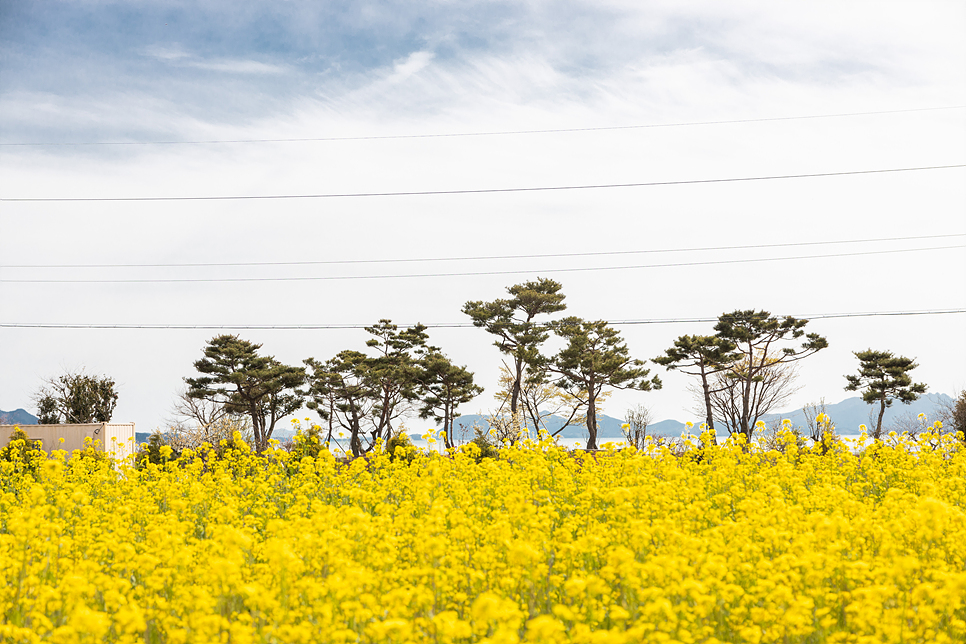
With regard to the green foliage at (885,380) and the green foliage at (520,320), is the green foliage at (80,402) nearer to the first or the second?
the green foliage at (520,320)

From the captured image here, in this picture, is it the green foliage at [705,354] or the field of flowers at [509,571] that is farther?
the green foliage at [705,354]

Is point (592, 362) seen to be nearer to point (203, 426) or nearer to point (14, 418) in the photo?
point (203, 426)

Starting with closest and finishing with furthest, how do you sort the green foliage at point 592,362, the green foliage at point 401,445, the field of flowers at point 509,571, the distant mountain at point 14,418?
the field of flowers at point 509,571 < the green foliage at point 401,445 < the green foliage at point 592,362 < the distant mountain at point 14,418

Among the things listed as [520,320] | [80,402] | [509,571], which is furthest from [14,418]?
[509,571]

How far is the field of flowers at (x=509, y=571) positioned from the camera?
12.0ft

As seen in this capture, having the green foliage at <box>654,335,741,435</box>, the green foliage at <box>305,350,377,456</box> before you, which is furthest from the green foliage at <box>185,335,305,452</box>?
the green foliage at <box>654,335,741,435</box>

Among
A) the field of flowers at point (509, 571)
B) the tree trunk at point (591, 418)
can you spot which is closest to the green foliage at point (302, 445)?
the field of flowers at point (509, 571)

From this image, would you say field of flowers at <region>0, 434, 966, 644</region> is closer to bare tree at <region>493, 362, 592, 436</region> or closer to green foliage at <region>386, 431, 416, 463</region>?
green foliage at <region>386, 431, 416, 463</region>

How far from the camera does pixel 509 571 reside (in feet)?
15.6

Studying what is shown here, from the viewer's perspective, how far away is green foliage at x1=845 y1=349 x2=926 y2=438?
29516mm

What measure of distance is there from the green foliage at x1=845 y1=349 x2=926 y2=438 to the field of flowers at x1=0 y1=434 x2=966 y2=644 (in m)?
24.3

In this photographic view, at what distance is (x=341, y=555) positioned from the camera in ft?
15.2

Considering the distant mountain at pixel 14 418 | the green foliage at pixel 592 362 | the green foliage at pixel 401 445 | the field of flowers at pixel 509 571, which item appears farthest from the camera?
the distant mountain at pixel 14 418

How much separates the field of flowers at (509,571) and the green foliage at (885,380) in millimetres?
24272
